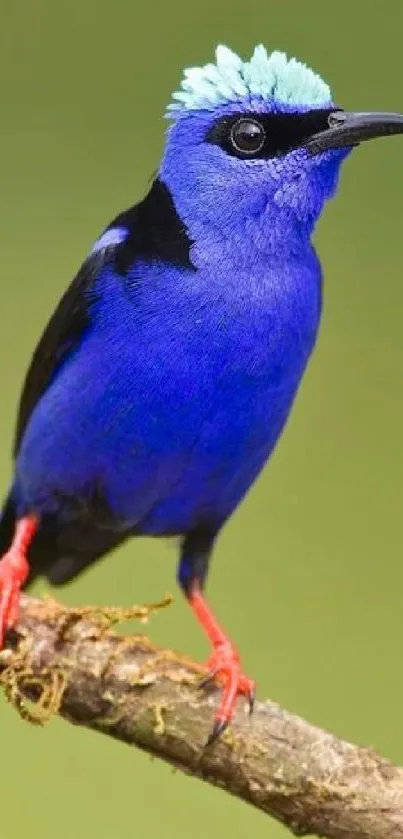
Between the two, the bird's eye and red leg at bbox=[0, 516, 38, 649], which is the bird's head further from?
red leg at bbox=[0, 516, 38, 649]

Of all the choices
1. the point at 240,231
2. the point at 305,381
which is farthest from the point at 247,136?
the point at 305,381

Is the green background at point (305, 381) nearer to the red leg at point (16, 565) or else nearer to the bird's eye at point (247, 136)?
the red leg at point (16, 565)

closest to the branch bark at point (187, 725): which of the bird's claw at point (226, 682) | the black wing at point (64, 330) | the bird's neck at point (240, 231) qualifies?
the bird's claw at point (226, 682)

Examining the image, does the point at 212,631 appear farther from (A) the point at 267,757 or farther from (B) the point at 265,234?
(B) the point at 265,234

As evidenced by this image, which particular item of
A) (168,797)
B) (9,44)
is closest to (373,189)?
(9,44)

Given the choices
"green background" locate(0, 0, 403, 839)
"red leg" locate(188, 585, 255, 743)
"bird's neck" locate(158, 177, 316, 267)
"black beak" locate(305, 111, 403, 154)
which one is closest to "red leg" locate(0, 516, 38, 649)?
"red leg" locate(188, 585, 255, 743)

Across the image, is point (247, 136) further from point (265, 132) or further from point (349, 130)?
point (349, 130)
